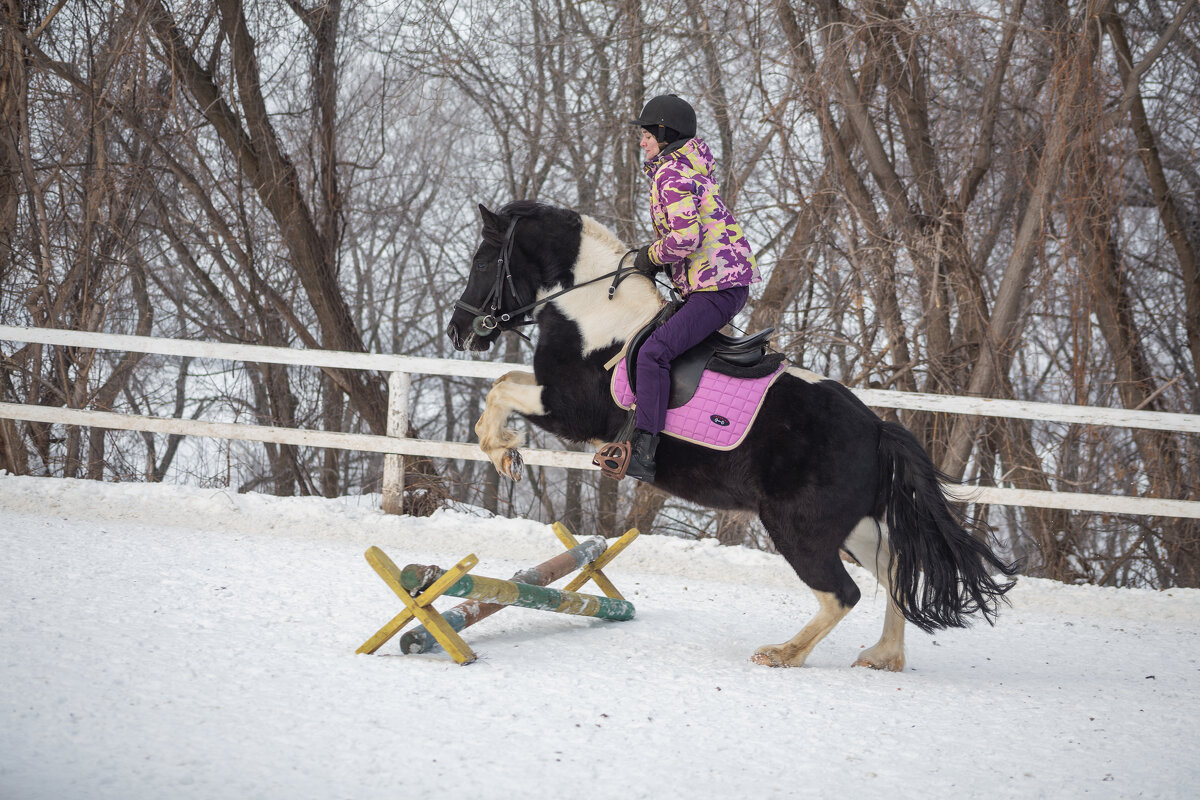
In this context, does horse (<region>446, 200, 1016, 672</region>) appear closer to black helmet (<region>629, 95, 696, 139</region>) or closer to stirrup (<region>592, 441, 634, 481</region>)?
stirrup (<region>592, 441, 634, 481</region>)

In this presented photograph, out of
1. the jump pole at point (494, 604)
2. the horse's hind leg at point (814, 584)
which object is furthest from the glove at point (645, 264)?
the jump pole at point (494, 604)

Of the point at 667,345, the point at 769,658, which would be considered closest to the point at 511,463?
the point at 667,345

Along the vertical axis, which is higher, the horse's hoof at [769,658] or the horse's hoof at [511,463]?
the horse's hoof at [511,463]

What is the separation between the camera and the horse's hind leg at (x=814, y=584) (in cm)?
408

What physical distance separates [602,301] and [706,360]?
61 centimetres

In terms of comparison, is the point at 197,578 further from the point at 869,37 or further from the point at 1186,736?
the point at 869,37

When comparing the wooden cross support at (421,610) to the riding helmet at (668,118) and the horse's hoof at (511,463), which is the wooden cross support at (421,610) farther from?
the riding helmet at (668,118)

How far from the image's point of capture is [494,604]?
4.11 meters

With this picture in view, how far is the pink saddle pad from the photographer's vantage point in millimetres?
4070

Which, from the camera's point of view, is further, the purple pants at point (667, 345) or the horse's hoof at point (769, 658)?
the horse's hoof at point (769, 658)

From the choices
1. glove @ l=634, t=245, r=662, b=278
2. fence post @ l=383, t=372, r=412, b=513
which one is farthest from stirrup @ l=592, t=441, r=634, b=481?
fence post @ l=383, t=372, r=412, b=513

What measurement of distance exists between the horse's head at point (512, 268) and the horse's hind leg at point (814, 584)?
63.9 inches

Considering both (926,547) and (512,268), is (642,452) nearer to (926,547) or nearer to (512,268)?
(512,268)

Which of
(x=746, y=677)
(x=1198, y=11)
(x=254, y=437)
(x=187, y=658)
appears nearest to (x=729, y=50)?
(x=1198, y=11)
